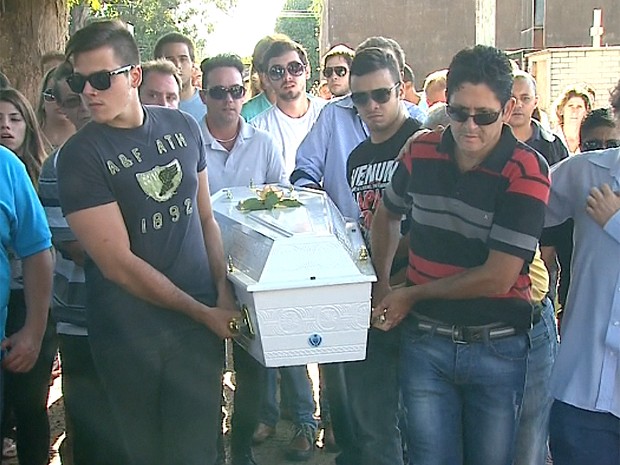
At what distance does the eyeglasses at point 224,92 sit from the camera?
165 inches

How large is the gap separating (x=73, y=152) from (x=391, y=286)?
1.32m

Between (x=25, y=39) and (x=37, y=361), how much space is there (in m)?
3.40

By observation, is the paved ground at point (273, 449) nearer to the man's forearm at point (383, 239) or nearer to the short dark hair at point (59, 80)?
the man's forearm at point (383, 239)

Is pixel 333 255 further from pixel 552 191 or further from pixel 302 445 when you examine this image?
pixel 302 445

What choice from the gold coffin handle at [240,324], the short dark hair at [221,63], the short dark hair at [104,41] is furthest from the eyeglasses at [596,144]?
the short dark hair at [104,41]

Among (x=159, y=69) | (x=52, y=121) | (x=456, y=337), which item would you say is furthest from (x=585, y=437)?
(x=52, y=121)

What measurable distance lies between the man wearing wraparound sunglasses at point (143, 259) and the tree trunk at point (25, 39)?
3564mm

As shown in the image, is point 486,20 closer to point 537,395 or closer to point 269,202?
point 269,202

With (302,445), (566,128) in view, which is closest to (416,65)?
(566,128)

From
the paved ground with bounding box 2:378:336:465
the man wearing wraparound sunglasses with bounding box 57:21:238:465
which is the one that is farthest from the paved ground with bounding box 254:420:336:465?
the man wearing wraparound sunglasses with bounding box 57:21:238:465

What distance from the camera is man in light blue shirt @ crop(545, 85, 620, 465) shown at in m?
2.62

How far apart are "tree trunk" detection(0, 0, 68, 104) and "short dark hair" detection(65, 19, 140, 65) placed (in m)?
3.48

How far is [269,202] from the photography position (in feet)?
11.0

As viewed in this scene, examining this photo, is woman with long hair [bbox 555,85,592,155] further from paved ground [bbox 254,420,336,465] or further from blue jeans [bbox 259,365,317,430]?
paved ground [bbox 254,420,336,465]
